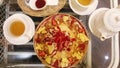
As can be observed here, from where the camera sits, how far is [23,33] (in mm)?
1077

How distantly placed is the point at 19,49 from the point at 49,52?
309 millimetres

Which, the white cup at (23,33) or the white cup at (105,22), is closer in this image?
the white cup at (105,22)

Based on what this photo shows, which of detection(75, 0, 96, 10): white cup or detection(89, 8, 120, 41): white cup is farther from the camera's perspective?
detection(75, 0, 96, 10): white cup

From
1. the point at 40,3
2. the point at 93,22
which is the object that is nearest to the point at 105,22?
the point at 93,22

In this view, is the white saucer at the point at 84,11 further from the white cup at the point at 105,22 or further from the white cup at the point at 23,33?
the white cup at the point at 23,33

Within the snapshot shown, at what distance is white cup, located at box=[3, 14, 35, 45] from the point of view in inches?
42.3

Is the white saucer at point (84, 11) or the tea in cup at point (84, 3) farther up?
the tea in cup at point (84, 3)

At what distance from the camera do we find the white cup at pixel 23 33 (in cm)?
108

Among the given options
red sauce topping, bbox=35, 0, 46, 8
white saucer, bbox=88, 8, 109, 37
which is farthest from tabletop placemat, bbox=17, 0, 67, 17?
white saucer, bbox=88, 8, 109, 37

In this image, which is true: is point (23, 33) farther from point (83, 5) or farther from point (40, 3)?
point (83, 5)

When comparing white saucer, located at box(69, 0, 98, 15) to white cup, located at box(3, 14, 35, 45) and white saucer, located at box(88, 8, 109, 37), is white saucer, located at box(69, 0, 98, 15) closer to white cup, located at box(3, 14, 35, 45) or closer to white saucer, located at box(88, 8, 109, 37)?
white saucer, located at box(88, 8, 109, 37)

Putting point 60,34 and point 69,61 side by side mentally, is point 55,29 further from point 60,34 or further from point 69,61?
point 69,61

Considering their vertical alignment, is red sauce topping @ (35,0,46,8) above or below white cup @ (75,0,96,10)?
above

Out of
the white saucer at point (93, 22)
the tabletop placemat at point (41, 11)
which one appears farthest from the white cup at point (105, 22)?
the tabletop placemat at point (41, 11)
